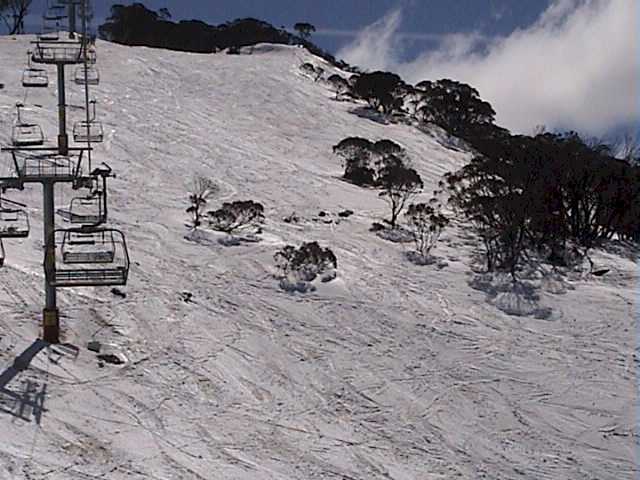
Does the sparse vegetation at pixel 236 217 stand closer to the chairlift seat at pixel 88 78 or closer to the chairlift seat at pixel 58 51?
the chairlift seat at pixel 88 78

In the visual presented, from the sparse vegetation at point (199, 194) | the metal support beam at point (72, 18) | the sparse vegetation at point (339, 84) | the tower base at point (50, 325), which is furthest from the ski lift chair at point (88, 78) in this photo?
the sparse vegetation at point (339, 84)

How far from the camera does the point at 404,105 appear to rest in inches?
1625

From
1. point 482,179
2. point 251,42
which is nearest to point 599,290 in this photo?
point 482,179

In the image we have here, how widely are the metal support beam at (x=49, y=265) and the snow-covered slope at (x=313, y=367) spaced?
1.00 feet

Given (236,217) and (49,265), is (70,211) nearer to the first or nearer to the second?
(49,265)

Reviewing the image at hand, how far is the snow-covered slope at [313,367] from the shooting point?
9453 mm

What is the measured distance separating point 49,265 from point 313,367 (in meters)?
4.38

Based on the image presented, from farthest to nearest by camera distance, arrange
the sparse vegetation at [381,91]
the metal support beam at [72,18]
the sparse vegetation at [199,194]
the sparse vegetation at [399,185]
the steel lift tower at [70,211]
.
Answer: the sparse vegetation at [381,91] → the sparse vegetation at [399,185] → the sparse vegetation at [199,194] → the metal support beam at [72,18] → the steel lift tower at [70,211]

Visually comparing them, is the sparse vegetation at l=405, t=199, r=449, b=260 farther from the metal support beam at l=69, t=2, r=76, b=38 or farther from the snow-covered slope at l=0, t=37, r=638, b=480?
the metal support beam at l=69, t=2, r=76, b=38

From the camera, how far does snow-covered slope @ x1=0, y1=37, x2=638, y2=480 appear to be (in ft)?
31.0

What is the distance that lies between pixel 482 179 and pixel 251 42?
42616mm

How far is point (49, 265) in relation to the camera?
35.0 feet

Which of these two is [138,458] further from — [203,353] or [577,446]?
[577,446]

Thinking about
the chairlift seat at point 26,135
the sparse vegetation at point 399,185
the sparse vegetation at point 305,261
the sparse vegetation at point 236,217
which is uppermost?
the chairlift seat at point 26,135
